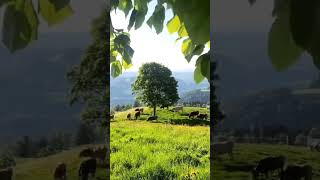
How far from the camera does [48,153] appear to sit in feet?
3.63

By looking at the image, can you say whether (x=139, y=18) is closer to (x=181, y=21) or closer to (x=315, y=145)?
(x=181, y=21)

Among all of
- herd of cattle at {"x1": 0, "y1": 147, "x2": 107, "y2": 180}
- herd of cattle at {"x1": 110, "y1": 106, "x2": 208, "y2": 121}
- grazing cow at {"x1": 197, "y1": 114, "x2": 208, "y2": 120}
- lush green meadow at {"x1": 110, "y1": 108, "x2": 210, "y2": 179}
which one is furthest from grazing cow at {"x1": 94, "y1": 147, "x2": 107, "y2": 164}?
grazing cow at {"x1": 197, "y1": 114, "x2": 208, "y2": 120}

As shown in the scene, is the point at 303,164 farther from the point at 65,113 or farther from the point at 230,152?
the point at 65,113

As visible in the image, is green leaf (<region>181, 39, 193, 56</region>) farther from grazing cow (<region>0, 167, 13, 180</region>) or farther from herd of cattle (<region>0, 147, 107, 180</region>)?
grazing cow (<region>0, 167, 13, 180</region>)

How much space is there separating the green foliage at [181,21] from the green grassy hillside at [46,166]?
15.2 inches

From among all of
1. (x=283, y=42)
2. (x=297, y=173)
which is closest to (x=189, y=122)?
(x=297, y=173)

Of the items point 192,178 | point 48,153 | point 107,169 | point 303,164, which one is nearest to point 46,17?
point 48,153

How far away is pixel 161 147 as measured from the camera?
6.01 metres

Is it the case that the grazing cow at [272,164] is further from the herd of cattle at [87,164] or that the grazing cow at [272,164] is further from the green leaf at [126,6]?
the green leaf at [126,6]

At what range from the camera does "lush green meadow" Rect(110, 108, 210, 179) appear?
5.23m

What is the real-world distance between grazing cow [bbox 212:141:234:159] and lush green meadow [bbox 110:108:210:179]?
3.82 metres

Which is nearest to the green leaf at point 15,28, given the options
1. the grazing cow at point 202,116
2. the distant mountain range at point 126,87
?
the distant mountain range at point 126,87

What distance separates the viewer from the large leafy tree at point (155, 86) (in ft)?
20.4

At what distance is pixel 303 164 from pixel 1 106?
713 mm
